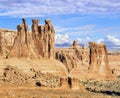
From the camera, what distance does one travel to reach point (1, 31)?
14525 centimetres

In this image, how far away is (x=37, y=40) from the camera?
134 metres

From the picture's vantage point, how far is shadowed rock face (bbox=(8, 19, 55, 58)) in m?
122

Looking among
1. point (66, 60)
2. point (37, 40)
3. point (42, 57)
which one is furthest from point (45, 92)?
point (66, 60)

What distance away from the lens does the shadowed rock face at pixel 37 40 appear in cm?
12188

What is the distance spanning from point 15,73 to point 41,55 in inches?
1638

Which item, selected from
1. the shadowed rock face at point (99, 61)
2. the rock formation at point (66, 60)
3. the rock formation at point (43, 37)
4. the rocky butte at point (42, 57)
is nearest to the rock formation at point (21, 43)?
the rocky butte at point (42, 57)

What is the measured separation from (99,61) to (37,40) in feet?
78.1

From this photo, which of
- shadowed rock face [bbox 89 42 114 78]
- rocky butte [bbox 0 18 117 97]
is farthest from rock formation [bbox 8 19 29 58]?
shadowed rock face [bbox 89 42 114 78]

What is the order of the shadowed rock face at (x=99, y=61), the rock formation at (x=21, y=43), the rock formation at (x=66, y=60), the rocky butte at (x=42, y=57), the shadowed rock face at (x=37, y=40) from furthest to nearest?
the rock formation at (x=66, y=60) < the shadowed rock face at (x=37, y=40) < the rock formation at (x=21, y=43) < the shadowed rock face at (x=99, y=61) < the rocky butte at (x=42, y=57)

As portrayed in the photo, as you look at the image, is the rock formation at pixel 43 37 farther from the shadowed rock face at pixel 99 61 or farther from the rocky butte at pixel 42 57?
the shadowed rock face at pixel 99 61

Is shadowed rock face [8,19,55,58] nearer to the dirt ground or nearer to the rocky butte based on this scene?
the rocky butte

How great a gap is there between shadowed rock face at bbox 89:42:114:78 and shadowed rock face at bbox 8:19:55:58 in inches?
599

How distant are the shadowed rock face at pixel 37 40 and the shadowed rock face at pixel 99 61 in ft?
49.9

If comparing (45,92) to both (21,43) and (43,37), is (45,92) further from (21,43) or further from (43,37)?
(43,37)
